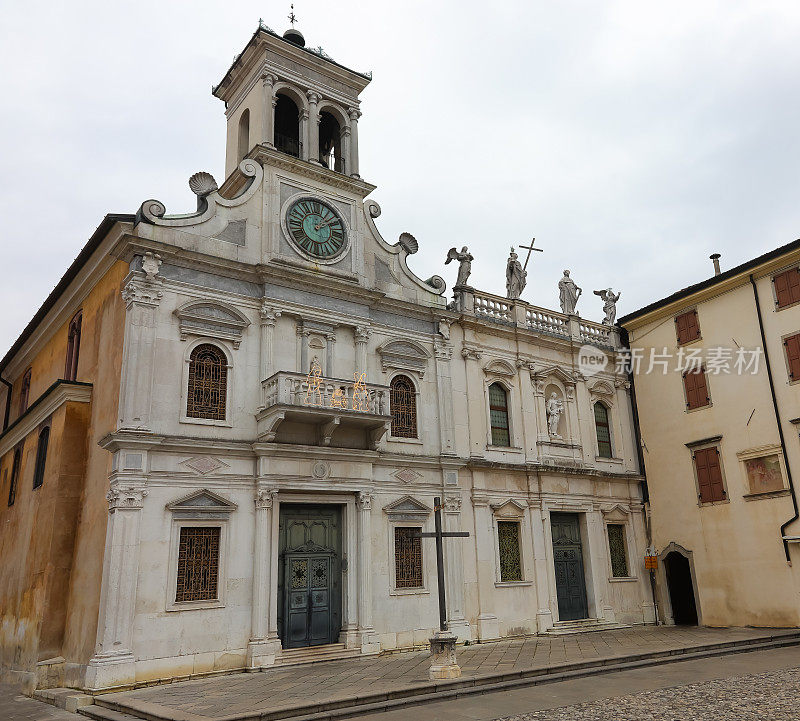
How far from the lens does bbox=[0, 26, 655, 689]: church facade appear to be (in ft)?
52.5

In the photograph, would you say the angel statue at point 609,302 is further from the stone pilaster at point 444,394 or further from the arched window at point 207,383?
the arched window at point 207,383

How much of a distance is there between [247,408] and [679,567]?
52.6 ft

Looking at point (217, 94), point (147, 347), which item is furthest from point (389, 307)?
point (217, 94)

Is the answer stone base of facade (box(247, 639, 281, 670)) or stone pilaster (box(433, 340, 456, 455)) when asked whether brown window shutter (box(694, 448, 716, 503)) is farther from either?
stone base of facade (box(247, 639, 281, 670))

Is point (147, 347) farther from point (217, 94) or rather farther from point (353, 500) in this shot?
point (217, 94)

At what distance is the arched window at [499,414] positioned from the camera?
22766 mm

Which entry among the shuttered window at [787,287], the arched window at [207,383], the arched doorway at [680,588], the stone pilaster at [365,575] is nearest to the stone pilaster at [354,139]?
the arched window at [207,383]

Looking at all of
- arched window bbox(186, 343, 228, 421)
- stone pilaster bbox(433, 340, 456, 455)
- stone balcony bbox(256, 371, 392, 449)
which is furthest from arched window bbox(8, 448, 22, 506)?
stone pilaster bbox(433, 340, 456, 455)

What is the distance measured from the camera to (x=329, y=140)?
2362 centimetres

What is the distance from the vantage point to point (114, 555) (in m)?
15.0

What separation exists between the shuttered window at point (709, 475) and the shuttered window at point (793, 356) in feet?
11.2

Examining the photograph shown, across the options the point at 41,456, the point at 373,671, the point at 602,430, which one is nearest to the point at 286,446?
the point at 373,671

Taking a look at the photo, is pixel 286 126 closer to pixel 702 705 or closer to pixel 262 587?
pixel 262 587

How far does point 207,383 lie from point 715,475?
16.2m
